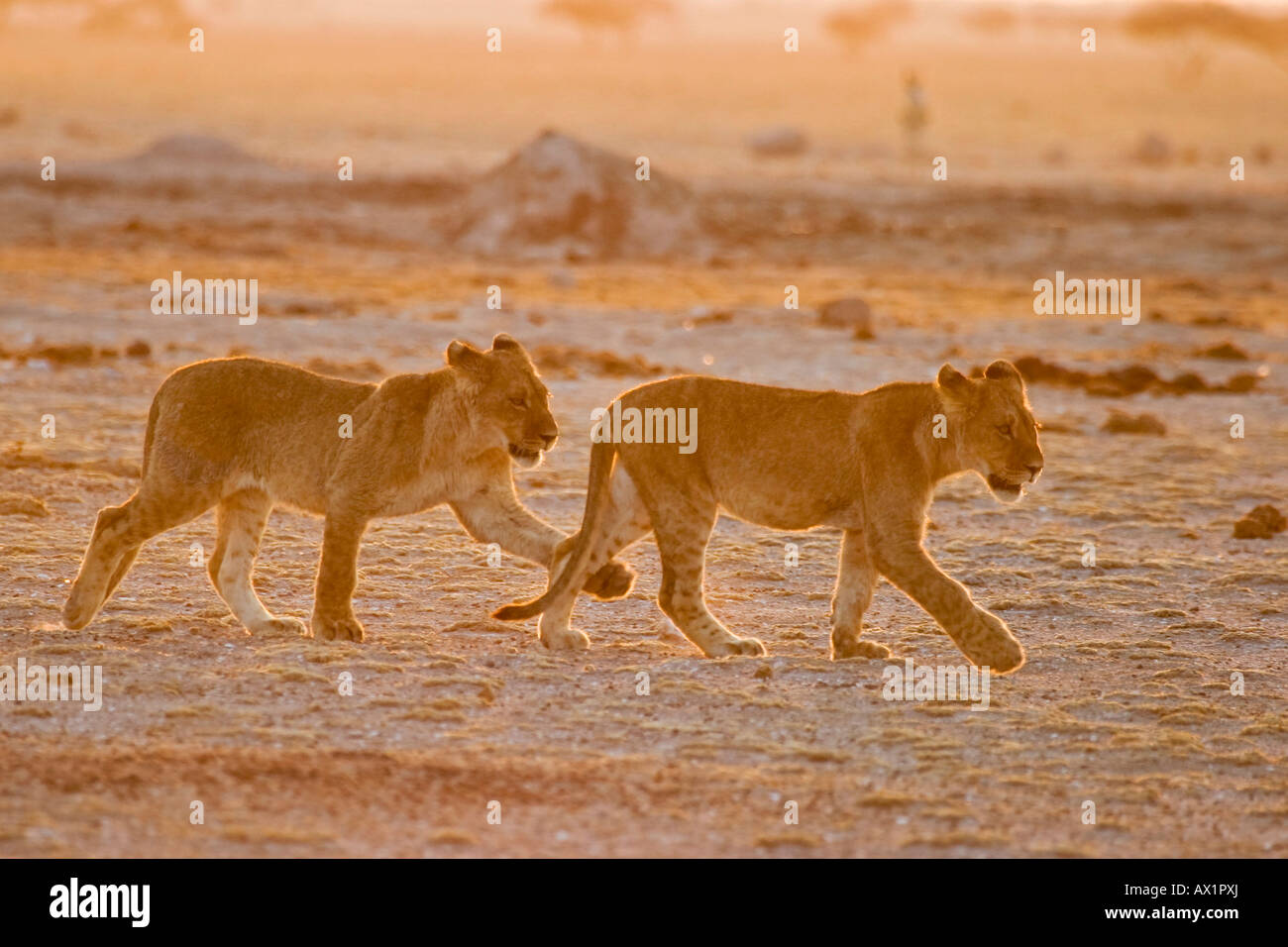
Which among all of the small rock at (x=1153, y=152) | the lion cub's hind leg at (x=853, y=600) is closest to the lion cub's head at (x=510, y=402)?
the lion cub's hind leg at (x=853, y=600)

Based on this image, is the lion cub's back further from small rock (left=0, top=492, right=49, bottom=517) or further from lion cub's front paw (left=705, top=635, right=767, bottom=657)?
small rock (left=0, top=492, right=49, bottom=517)

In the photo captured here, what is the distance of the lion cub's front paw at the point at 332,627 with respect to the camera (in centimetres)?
823

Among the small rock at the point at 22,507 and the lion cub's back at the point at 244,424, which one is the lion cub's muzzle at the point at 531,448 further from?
the small rock at the point at 22,507

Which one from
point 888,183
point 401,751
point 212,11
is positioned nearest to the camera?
point 401,751

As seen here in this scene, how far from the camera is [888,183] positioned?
35844 mm

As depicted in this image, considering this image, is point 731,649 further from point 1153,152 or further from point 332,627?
point 1153,152

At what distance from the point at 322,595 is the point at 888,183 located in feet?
95.0

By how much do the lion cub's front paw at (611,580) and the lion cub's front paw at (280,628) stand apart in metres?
1.29

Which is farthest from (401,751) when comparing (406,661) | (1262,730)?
(1262,730)

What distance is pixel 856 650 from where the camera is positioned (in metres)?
8.34

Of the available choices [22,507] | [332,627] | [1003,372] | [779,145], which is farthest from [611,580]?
[779,145]

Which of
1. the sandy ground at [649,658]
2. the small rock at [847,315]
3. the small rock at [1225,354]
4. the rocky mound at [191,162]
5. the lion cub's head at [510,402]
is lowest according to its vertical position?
the sandy ground at [649,658]

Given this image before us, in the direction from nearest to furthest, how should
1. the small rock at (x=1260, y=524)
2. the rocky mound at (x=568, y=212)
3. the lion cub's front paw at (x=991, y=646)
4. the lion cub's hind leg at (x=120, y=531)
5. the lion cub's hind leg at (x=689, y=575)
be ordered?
the lion cub's front paw at (x=991, y=646), the lion cub's hind leg at (x=689, y=575), the lion cub's hind leg at (x=120, y=531), the small rock at (x=1260, y=524), the rocky mound at (x=568, y=212)
